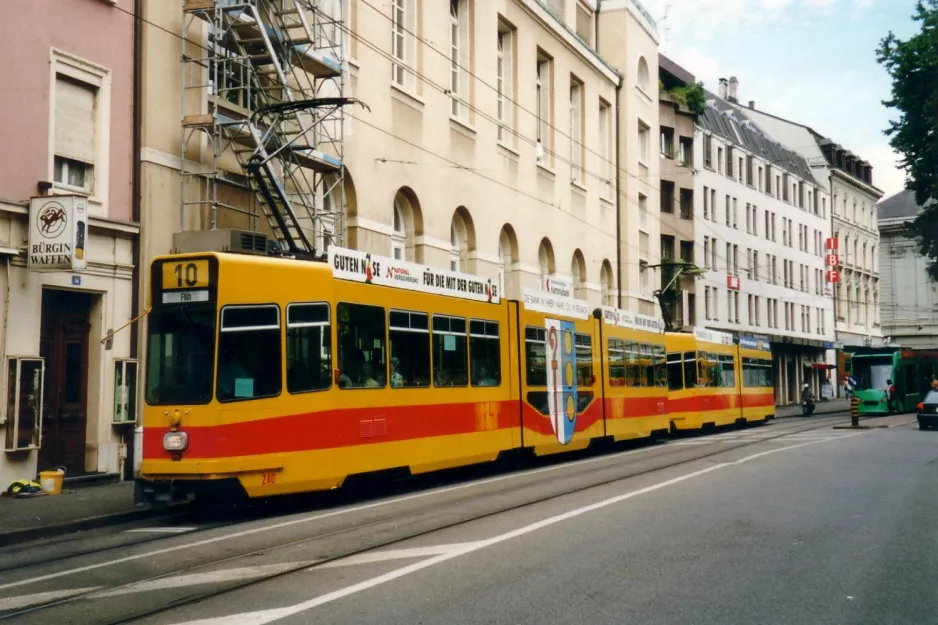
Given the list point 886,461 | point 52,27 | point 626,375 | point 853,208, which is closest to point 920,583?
point 886,461

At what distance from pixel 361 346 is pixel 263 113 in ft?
23.0

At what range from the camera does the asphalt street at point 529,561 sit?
7.44 meters

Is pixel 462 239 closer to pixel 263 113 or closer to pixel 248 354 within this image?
pixel 263 113

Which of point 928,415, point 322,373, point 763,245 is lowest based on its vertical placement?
point 928,415

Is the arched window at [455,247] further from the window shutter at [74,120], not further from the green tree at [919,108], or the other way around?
the green tree at [919,108]

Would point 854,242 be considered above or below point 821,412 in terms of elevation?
above

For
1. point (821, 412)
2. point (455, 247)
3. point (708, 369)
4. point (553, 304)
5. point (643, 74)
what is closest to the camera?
point (553, 304)

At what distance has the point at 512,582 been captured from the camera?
8.33m

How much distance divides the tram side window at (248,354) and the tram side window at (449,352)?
3.86 meters

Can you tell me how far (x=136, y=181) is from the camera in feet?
61.1

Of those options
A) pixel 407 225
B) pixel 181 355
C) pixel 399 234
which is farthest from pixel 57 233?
pixel 407 225

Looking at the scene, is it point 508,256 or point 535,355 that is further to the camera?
point 508,256

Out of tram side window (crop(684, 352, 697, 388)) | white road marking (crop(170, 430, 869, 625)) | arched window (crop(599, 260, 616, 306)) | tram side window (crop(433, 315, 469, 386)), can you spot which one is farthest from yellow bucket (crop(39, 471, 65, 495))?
arched window (crop(599, 260, 616, 306))

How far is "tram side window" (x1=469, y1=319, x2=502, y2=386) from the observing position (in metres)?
18.1
